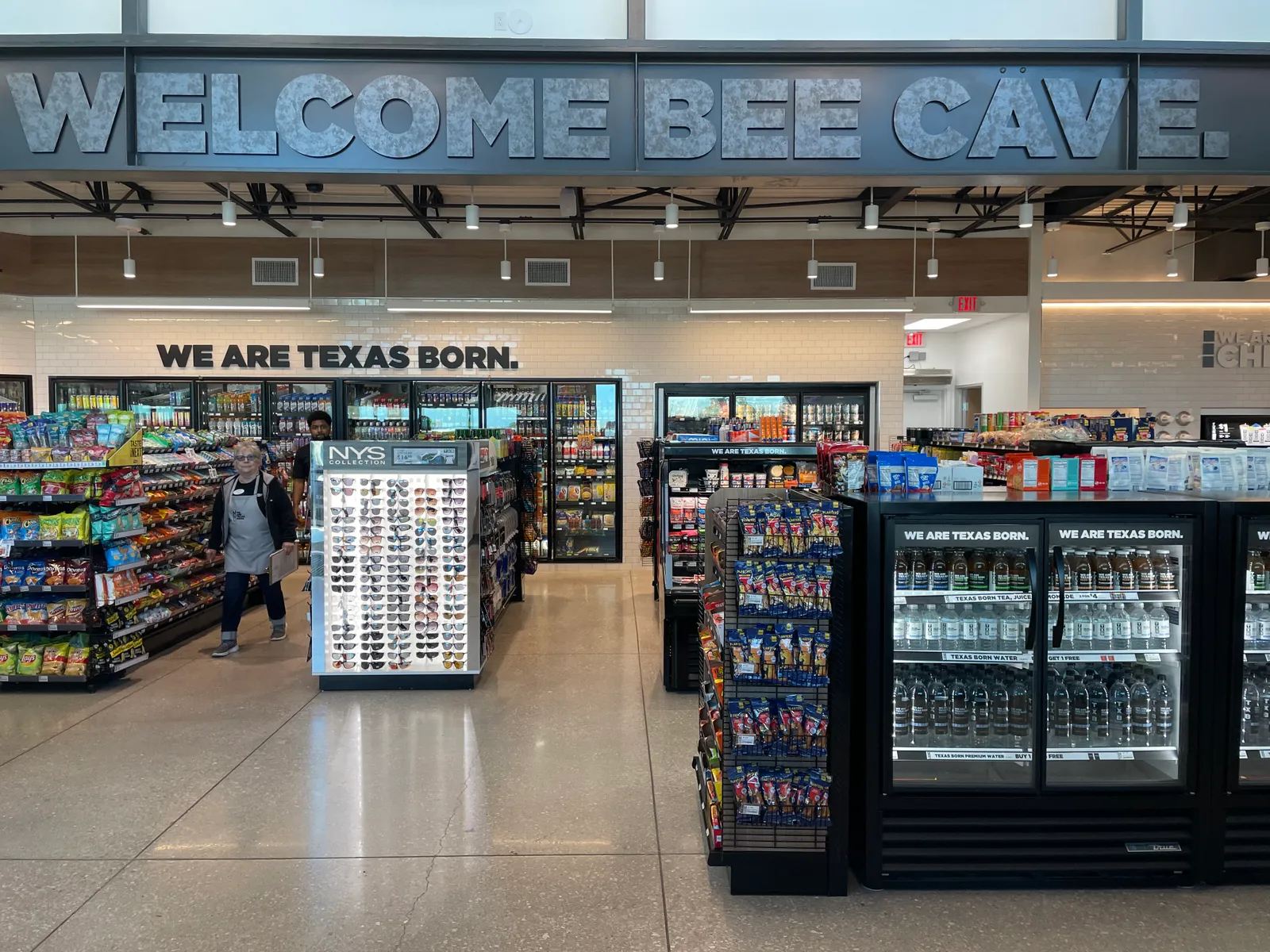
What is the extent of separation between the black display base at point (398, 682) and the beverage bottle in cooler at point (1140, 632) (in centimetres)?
394

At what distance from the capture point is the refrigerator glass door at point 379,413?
33.9 feet

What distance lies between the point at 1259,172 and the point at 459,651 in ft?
16.1

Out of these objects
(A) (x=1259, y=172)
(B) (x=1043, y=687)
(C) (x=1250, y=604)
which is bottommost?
(B) (x=1043, y=687)

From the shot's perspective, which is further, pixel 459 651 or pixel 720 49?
pixel 459 651

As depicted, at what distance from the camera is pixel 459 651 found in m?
5.29

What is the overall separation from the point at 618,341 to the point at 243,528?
5682 millimetres

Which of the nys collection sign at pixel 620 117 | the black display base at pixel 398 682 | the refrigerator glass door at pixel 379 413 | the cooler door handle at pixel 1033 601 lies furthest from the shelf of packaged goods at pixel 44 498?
the cooler door handle at pixel 1033 601

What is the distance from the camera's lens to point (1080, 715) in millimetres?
3215

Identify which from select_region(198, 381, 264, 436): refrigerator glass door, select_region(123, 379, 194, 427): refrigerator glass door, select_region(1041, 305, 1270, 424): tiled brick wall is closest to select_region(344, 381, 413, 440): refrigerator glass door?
select_region(198, 381, 264, 436): refrigerator glass door

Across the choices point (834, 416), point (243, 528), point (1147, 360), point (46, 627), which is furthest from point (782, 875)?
point (1147, 360)

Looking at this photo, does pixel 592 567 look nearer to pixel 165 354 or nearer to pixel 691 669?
pixel 691 669

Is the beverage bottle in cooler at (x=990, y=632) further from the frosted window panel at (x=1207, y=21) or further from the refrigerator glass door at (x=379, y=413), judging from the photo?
the refrigerator glass door at (x=379, y=413)

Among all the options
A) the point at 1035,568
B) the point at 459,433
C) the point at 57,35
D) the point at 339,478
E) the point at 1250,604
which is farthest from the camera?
the point at 459,433

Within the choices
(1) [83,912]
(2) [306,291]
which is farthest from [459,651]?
(2) [306,291]
